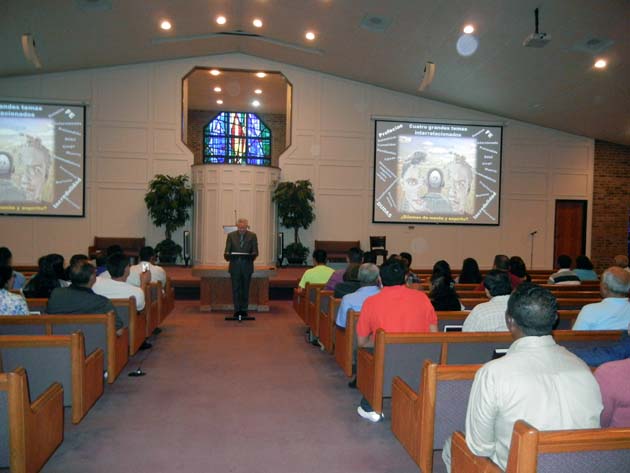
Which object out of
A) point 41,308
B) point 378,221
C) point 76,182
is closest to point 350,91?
point 378,221

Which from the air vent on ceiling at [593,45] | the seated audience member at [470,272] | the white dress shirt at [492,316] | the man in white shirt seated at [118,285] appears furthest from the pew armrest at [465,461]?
the air vent on ceiling at [593,45]

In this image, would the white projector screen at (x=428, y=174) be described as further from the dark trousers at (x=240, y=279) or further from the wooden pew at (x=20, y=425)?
the wooden pew at (x=20, y=425)

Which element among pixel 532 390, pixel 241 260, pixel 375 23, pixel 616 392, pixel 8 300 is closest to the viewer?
pixel 532 390

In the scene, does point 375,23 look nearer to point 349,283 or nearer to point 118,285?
Answer: point 349,283

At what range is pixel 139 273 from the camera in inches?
230

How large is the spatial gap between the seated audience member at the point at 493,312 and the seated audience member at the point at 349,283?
57.8 inches

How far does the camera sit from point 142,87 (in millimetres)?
11977

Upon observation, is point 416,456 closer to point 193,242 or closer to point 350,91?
point 193,242

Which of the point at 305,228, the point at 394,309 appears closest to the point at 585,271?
the point at 394,309

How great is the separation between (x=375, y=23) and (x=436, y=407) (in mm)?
7860

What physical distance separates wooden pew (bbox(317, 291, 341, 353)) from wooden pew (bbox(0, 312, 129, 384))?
1755mm

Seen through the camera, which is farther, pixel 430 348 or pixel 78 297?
pixel 78 297

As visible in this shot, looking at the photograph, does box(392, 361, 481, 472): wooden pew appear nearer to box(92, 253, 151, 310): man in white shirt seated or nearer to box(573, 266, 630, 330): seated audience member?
box(573, 266, 630, 330): seated audience member

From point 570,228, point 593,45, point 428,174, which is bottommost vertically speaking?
point 570,228
